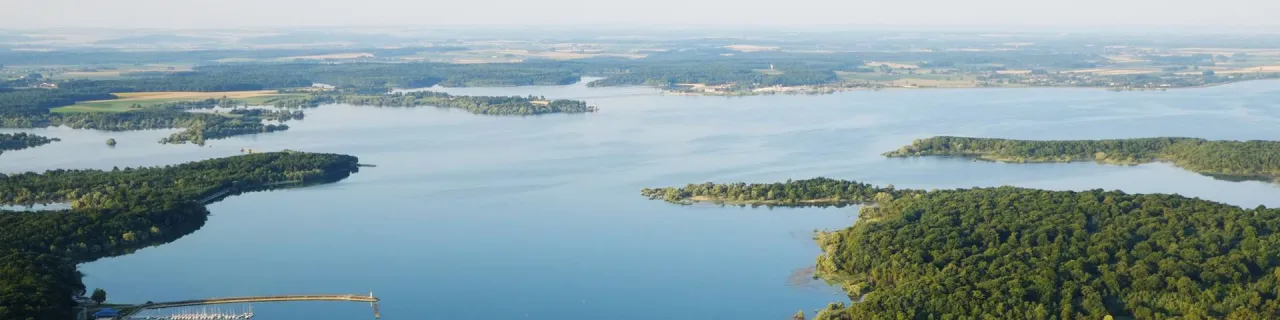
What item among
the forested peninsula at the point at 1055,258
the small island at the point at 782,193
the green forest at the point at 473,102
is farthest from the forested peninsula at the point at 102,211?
the green forest at the point at 473,102

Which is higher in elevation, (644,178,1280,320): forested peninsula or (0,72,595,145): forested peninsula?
(644,178,1280,320): forested peninsula

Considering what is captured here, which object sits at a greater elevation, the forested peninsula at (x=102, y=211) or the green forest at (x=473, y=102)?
the forested peninsula at (x=102, y=211)

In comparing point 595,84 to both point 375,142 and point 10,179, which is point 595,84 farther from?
point 10,179

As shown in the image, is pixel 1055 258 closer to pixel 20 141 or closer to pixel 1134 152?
pixel 1134 152

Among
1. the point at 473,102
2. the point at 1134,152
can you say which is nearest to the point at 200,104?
the point at 473,102

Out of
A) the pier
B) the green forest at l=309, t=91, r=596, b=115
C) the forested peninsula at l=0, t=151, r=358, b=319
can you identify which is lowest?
the green forest at l=309, t=91, r=596, b=115

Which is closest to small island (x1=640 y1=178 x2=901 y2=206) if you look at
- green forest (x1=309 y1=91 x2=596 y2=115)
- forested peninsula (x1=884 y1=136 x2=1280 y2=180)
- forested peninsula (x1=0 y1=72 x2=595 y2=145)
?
forested peninsula (x1=884 y1=136 x2=1280 y2=180)

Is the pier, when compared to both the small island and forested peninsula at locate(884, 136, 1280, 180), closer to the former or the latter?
the small island

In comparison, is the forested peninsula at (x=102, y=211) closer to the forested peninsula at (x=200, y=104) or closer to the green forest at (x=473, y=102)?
the forested peninsula at (x=200, y=104)
